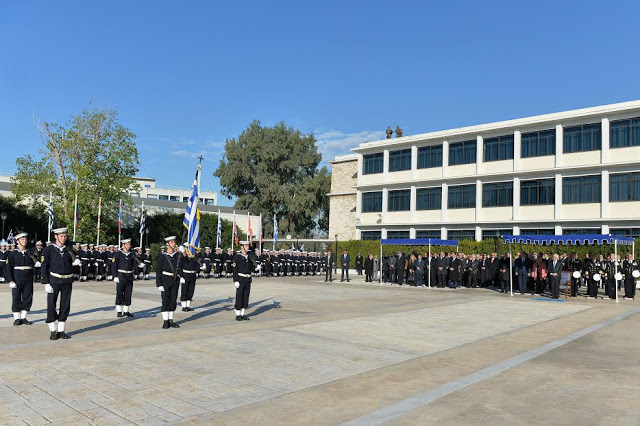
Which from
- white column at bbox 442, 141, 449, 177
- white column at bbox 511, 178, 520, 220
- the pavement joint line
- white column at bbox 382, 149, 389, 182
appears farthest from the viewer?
white column at bbox 382, 149, 389, 182

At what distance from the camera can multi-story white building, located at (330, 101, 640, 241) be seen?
3556 cm

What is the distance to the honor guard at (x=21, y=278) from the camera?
1136 cm

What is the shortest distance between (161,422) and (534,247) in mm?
32849

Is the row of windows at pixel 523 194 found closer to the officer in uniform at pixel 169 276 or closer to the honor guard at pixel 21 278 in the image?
the officer in uniform at pixel 169 276

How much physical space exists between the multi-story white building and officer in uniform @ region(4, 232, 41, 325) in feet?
113

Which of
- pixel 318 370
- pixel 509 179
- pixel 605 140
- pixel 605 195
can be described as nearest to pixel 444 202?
pixel 509 179

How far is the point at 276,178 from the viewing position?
6538 cm

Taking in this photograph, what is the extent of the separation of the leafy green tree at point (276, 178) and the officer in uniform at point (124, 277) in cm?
5061

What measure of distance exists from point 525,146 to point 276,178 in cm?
3263

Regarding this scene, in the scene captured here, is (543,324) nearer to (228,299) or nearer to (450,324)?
(450,324)

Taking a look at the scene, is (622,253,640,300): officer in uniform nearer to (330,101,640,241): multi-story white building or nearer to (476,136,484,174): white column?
(330,101,640,241): multi-story white building

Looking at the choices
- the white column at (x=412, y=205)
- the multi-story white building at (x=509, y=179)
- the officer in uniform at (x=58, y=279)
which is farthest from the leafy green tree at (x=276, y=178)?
the officer in uniform at (x=58, y=279)

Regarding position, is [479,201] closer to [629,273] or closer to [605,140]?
[605,140]

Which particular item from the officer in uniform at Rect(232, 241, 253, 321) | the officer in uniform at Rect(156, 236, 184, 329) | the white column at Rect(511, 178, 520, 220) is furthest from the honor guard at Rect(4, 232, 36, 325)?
the white column at Rect(511, 178, 520, 220)
